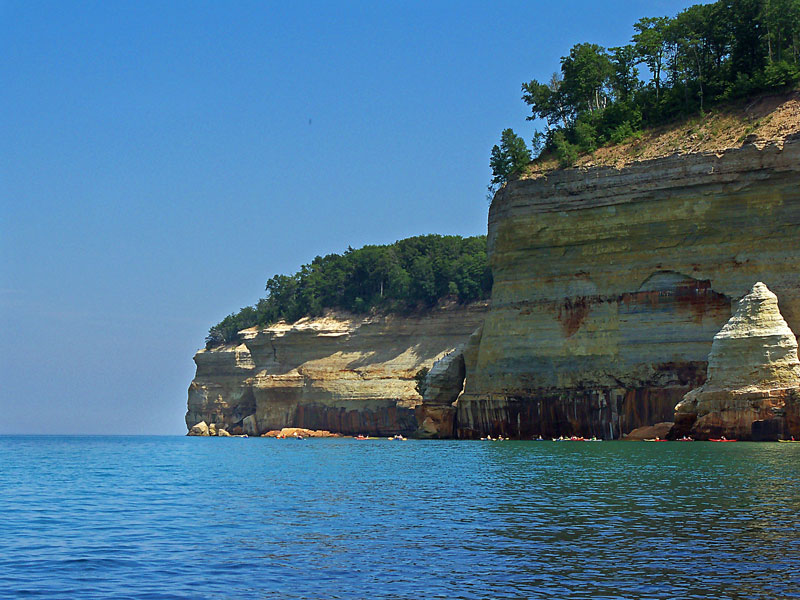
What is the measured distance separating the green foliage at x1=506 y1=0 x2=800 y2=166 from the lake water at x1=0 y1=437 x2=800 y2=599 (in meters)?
32.2

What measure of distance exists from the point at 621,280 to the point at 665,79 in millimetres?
19590

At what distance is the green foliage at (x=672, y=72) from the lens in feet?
192

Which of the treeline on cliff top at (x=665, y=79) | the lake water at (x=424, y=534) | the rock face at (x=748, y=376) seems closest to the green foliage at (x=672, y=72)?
the treeline on cliff top at (x=665, y=79)

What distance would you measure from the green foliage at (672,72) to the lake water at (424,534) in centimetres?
3223

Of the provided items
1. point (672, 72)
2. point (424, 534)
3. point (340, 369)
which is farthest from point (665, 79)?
point (424, 534)

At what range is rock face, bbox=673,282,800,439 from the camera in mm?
44344

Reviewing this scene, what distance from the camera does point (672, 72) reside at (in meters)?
67.4

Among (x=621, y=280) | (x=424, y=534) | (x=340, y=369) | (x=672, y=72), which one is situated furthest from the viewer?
(x=340, y=369)

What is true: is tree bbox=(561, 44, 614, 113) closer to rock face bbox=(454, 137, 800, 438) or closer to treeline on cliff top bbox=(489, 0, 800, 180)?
treeline on cliff top bbox=(489, 0, 800, 180)

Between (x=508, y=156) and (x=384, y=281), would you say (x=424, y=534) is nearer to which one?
(x=508, y=156)

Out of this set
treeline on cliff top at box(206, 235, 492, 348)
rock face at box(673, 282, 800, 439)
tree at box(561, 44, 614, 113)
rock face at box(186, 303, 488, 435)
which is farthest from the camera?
treeline on cliff top at box(206, 235, 492, 348)

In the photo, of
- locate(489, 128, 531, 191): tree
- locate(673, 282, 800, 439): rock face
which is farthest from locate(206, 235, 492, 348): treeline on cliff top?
locate(673, 282, 800, 439): rock face

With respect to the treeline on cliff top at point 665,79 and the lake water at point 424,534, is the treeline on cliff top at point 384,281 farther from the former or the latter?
the lake water at point 424,534

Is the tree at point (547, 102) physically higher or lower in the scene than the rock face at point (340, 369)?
higher
